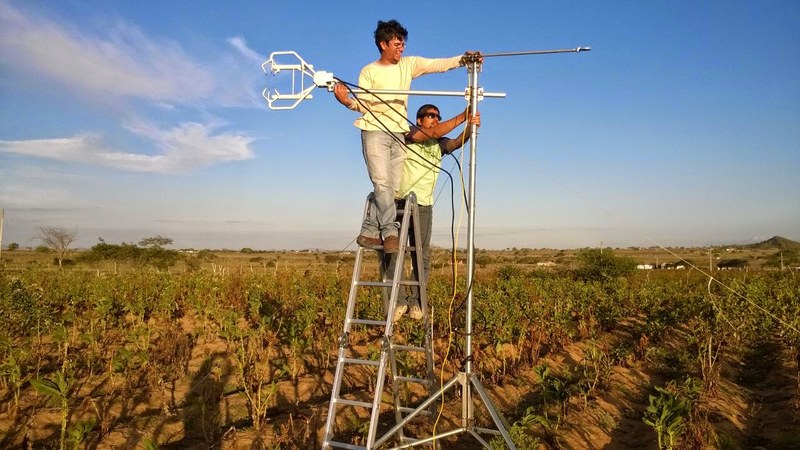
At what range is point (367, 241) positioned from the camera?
4227 mm

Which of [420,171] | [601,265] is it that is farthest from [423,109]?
[601,265]

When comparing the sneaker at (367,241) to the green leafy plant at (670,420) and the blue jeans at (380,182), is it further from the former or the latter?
the green leafy plant at (670,420)

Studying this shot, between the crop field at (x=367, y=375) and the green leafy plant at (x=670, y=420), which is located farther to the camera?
the crop field at (x=367, y=375)

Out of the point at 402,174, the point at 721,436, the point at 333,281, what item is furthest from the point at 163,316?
the point at 721,436

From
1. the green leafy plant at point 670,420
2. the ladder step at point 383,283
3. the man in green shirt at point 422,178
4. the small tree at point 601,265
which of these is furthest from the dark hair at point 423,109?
the small tree at point 601,265

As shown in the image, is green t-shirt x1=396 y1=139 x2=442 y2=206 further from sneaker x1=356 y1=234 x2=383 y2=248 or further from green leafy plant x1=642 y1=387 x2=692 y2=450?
green leafy plant x1=642 y1=387 x2=692 y2=450

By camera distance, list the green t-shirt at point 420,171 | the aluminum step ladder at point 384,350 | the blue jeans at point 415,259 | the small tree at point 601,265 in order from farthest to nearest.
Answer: the small tree at point 601,265 < the green t-shirt at point 420,171 < the blue jeans at point 415,259 < the aluminum step ladder at point 384,350

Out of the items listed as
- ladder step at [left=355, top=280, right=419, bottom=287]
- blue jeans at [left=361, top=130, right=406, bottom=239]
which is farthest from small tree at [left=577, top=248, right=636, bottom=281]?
blue jeans at [left=361, top=130, right=406, bottom=239]

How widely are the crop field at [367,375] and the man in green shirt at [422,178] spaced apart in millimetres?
393

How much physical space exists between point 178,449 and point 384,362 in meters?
2.58

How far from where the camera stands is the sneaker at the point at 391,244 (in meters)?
4.07

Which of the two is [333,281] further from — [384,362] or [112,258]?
[112,258]

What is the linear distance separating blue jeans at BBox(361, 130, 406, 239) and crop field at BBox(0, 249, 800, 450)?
2.69 ft

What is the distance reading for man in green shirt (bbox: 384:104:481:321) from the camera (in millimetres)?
4547
